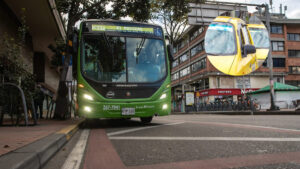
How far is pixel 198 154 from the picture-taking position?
10.4 feet

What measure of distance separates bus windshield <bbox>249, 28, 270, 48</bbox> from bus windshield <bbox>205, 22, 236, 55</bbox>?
63.3 inches

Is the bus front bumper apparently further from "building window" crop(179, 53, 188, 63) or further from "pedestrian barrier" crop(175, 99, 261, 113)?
"building window" crop(179, 53, 188, 63)

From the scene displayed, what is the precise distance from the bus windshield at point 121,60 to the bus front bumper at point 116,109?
673mm

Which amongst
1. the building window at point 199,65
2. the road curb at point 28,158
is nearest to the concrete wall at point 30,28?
the road curb at point 28,158

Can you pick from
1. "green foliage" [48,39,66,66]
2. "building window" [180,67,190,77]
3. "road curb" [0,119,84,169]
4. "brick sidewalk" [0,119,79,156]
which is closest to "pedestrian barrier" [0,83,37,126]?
"brick sidewalk" [0,119,79,156]

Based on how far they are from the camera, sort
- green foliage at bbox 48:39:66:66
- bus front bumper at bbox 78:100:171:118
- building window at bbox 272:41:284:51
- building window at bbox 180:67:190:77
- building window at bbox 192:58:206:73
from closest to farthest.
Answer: bus front bumper at bbox 78:100:171:118
green foliage at bbox 48:39:66:66
building window at bbox 192:58:206:73
building window at bbox 272:41:284:51
building window at bbox 180:67:190:77

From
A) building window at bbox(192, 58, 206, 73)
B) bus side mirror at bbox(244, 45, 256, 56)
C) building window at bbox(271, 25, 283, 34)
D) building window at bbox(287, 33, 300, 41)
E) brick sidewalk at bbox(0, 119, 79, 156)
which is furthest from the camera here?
building window at bbox(287, 33, 300, 41)

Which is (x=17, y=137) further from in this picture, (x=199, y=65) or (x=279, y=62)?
(x=279, y=62)

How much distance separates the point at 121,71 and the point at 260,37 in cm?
1495

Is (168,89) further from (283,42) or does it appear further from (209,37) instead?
(283,42)

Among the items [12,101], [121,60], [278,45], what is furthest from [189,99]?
[12,101]

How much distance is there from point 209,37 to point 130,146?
17.8 metres

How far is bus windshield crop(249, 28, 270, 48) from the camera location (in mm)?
18844

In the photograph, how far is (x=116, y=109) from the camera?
702 centimetres
